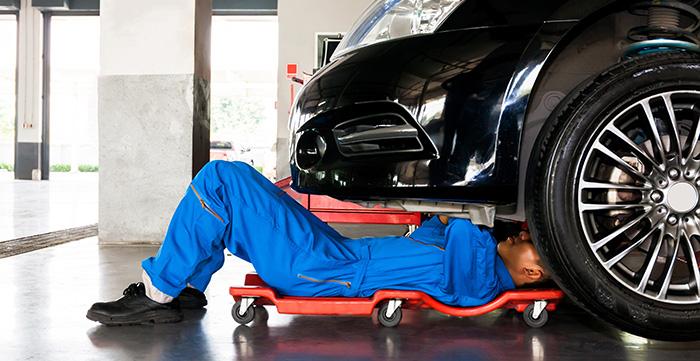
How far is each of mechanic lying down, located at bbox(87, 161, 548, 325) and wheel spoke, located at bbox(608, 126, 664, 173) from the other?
51cm

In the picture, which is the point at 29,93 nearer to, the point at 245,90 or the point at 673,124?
the point at 245,90

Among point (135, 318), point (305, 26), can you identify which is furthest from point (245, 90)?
point (135, 318)

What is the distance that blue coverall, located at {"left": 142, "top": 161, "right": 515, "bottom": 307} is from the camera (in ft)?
8.03

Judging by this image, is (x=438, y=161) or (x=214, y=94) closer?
(x=438, y=161)

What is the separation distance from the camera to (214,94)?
2292 cm

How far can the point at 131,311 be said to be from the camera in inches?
98.2

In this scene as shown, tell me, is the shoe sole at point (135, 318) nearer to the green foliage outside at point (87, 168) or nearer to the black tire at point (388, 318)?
the black tire at point (388, 318)

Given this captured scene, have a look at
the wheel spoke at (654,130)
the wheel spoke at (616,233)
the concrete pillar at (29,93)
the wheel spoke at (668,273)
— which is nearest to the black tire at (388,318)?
the wheel spoke at (616,233)

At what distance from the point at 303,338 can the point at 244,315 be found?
0.28 metres

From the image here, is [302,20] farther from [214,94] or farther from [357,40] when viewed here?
[214,94]

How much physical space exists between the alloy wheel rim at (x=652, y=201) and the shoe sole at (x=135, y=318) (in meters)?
1.42

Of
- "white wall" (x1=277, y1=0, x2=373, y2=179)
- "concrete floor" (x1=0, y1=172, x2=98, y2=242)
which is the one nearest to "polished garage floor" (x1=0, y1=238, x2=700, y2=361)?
"concrete floor" (x1=0, y1=172, x2=98, y2=242)

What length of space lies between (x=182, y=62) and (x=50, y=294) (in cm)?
240

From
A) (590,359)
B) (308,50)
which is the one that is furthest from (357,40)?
(308,50)
